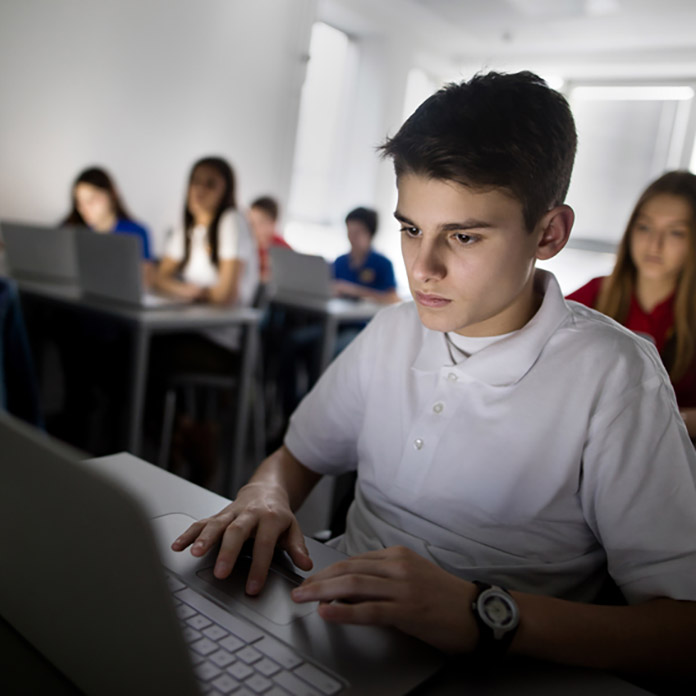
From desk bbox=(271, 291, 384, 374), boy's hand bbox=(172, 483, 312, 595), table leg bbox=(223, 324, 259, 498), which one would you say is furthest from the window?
boy's hand bbox=(172, 483, 312, 595)

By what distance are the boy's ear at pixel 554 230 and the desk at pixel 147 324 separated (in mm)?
1675

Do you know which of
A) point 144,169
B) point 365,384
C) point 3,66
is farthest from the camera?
point 144,169

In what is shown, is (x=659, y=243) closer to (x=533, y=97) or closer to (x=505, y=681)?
(x=533, y=97)

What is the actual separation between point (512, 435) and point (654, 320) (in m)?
0.81

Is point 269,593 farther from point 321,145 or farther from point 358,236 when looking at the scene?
point 321,145

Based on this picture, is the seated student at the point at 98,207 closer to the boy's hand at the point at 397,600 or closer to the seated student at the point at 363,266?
the seated student at the point at 363,266

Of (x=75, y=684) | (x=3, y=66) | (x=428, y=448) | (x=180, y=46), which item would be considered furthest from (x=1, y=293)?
(x=180, y=46)

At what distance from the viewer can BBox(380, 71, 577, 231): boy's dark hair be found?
762 mm

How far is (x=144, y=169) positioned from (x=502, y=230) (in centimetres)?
382

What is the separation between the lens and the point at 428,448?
0.84 metres

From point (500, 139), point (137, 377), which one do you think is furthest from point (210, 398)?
point (500, 139)

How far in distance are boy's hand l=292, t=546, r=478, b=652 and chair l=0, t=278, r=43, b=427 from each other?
1.29 meters

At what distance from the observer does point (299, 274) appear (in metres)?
3.44

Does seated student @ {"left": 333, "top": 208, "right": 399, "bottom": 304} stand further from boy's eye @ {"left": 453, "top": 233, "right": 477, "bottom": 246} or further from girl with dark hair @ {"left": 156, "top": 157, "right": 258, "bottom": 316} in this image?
boy's eye @ {"left": 453, "top": 233, "right": 477, "bottom": 246}
